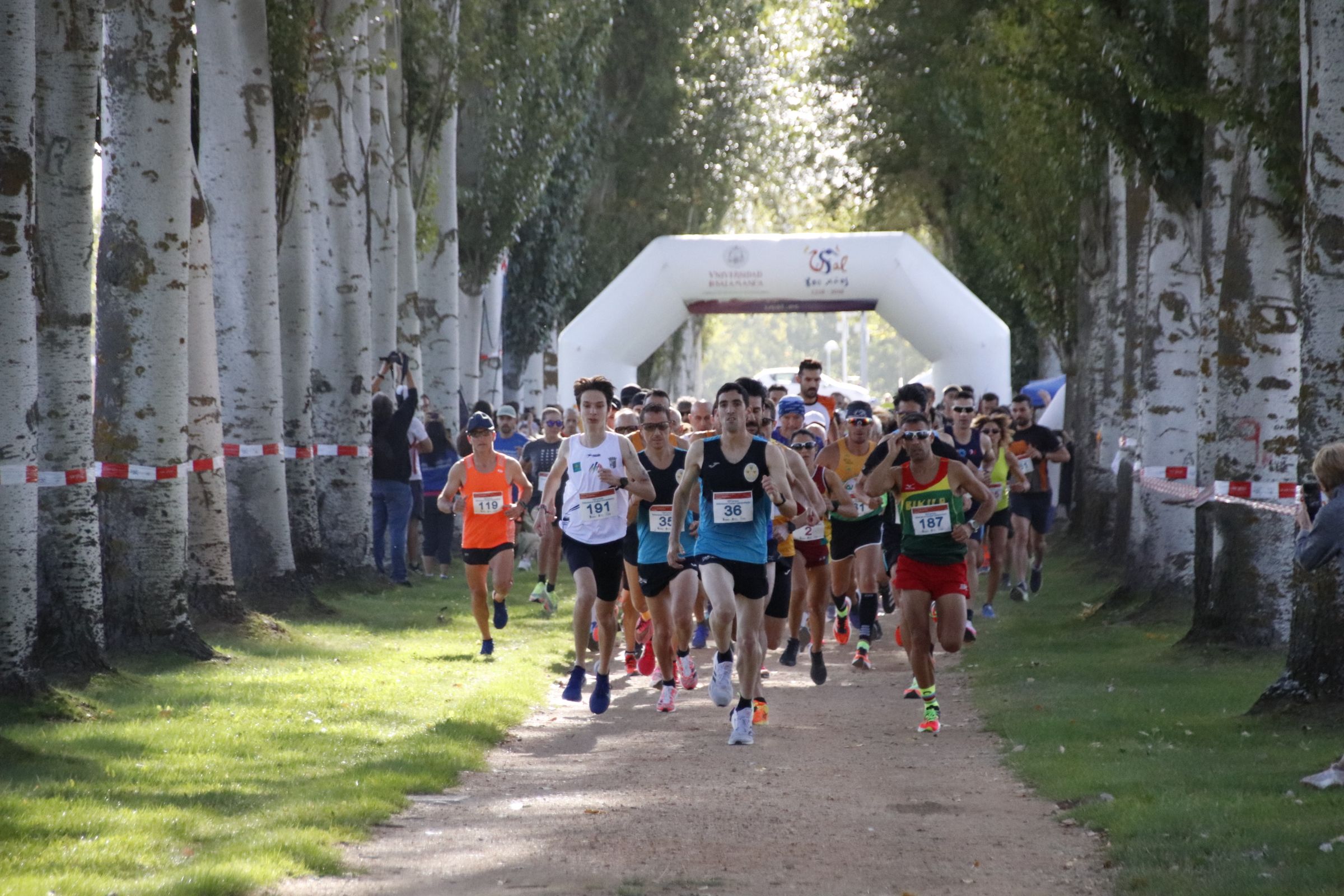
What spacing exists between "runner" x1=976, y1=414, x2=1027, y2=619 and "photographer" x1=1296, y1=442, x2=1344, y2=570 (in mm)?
9678

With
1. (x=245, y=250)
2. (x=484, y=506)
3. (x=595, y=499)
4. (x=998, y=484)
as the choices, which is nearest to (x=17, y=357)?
(x=595, y=499)

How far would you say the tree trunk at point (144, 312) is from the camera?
41.7 feet

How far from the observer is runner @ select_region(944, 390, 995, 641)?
17016 millimetres

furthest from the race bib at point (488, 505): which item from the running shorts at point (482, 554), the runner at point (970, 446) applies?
the runner at point (970, 446)

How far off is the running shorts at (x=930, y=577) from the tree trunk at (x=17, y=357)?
16.7 ft

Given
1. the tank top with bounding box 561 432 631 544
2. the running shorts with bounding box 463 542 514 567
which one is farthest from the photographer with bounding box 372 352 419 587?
the tank top with bounding box 561 432 631 544

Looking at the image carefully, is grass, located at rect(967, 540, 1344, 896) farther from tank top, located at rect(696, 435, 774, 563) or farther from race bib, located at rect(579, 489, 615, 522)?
race bib, located at rect(579, 489, 615, 522)

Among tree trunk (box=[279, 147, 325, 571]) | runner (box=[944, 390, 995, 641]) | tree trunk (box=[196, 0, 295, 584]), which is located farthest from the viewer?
tree trunk (box=[279, 147, 325, 571])

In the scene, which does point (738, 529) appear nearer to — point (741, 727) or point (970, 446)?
point (741, 727)

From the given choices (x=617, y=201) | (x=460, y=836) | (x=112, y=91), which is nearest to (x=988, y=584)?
(x=112, y=91)

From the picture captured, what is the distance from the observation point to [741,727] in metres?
10.9

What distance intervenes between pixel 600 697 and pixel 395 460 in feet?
31.3

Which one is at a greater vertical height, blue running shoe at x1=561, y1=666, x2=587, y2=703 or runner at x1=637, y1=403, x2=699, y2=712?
runner at x1=637, y1=403, x2=699, y2=712

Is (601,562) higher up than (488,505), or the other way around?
(488,505)
